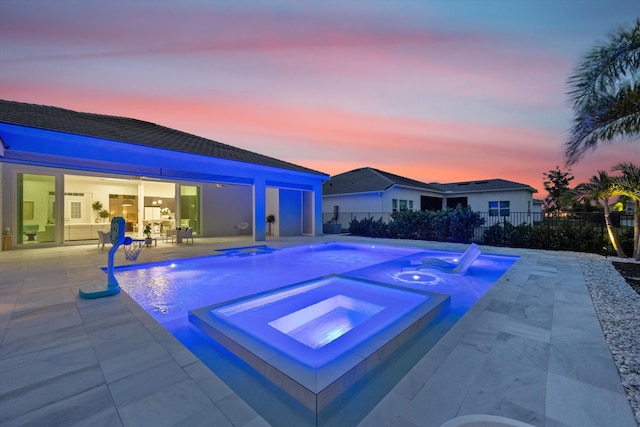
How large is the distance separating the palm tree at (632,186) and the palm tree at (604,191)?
17 cm

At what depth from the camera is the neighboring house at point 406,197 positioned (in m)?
19.4

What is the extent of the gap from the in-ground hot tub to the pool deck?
40cm

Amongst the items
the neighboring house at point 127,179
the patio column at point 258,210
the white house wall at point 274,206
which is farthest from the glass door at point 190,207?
the patio column at point 258,210

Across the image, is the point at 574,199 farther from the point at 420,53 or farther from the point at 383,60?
the point at 383,60

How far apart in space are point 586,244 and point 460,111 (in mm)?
6975

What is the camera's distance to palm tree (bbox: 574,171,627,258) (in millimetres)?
8062

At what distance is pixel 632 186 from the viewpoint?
7.50 meters

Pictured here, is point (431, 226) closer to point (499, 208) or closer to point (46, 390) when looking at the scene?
point (499, 208)

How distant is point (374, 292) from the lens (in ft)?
17.2

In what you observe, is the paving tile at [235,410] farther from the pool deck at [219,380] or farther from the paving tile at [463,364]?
the paving tile at [463,364]

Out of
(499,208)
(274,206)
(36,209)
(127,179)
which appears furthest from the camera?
(499,208)

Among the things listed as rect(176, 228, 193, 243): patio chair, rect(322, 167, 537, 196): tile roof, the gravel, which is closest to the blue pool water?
the gravel

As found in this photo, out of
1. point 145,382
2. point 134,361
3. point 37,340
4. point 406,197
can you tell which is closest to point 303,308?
point 134,361

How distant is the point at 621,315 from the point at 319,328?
4.17 meters
